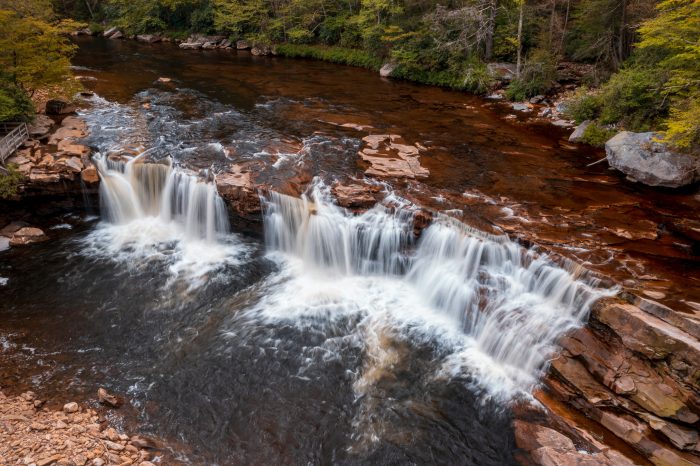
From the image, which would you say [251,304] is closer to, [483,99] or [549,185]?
[549,185]

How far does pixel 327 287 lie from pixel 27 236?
10.4 meters

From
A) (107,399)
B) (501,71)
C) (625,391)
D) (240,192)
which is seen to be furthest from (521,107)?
(107,399)

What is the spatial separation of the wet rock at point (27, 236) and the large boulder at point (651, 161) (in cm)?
1972

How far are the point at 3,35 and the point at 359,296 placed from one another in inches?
635

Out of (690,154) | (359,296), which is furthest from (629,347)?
(690,154)

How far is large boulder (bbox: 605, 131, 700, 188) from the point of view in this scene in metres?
13.0

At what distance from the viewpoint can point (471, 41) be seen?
2680 centimetres

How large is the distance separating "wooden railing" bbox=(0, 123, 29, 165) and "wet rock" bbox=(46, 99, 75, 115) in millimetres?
4020

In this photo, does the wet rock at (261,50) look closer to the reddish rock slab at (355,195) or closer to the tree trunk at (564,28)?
the tree trunk at (564,28)

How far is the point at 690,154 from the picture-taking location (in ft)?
42.9

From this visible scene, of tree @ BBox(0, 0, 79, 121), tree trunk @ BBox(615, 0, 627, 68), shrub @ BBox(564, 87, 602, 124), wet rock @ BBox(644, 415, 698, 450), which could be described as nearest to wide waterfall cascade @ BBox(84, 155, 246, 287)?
tree @ BBox(0, 0, 79, 121)

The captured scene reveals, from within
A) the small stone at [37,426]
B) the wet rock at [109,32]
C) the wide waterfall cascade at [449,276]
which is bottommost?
the small stone at [37,426]

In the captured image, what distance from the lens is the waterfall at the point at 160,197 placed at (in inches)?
557

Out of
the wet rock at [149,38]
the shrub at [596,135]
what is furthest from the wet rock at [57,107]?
the wet rock at [149,38]
